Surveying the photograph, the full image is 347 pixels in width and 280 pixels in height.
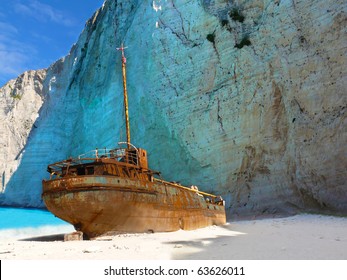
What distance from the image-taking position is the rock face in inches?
867

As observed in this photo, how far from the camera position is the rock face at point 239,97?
2202 cm

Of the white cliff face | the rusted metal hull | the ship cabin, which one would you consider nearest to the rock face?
the rusted metal hull

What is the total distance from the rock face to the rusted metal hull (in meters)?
11.3

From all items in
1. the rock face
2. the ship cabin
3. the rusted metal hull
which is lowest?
the rusted metal hull

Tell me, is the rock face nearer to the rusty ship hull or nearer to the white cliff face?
the rusty ship hull

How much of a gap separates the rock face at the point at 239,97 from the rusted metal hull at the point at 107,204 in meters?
11.3

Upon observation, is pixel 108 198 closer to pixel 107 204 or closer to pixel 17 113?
pixel 107 204

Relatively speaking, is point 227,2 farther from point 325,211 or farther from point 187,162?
point 325,211

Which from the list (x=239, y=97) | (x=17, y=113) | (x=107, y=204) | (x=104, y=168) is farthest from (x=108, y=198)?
(x=17, y=113)

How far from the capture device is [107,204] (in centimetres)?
1300

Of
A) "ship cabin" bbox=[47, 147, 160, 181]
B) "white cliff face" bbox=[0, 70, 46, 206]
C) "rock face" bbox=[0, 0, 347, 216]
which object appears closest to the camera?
"ship cabin" bbox=[47, 147, 160, 181]

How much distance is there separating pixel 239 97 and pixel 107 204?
16.4m

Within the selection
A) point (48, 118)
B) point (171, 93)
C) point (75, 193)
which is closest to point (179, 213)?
point (75, 193)

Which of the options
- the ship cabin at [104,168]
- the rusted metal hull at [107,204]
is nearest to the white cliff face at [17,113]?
the ship cabin at [104,168]
